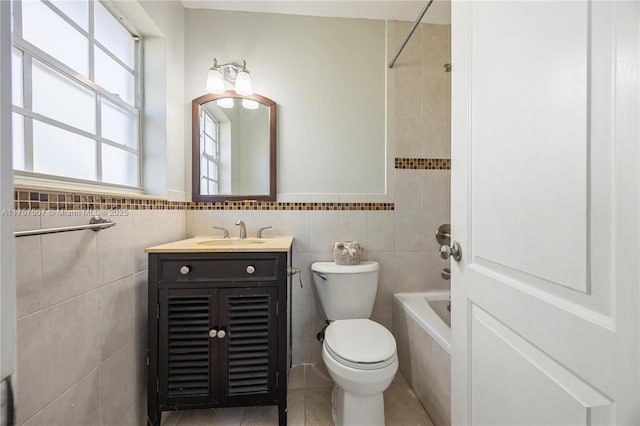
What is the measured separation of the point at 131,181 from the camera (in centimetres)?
147

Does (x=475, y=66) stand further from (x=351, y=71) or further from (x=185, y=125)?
(x=185, y=125)

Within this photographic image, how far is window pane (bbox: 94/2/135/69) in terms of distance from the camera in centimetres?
123

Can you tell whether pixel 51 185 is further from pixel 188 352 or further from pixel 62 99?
pixel 188 352

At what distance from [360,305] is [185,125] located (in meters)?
1.68

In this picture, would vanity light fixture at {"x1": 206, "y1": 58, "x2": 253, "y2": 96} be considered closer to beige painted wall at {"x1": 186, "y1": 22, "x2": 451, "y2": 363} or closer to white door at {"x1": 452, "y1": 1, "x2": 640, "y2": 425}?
beige painted wall at {"x1": 186, "y1": 22, "x2": 451, "y2": 363}

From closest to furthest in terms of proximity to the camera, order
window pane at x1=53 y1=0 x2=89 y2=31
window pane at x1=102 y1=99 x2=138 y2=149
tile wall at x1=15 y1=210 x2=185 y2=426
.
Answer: tile wall at x1=15 y1=210 x2=185 y2=426
window pane at x1=53 y1=0 x2=89 y2=31
window pane at x1=102 y1=99 x2=138 y2=149

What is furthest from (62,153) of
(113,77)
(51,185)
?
(113,77)

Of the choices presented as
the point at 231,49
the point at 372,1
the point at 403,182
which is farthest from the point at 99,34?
the point at 403,182

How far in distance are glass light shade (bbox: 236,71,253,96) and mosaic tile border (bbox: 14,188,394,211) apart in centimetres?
Answer: 74

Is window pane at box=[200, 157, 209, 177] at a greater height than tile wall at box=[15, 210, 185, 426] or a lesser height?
greater

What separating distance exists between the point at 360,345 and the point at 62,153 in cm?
151

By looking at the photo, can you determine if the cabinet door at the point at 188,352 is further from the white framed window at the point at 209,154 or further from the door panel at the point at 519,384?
the door panel at the point at 519,384

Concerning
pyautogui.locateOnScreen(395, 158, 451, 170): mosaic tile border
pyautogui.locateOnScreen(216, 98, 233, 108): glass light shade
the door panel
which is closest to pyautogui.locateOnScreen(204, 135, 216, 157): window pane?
pyautogui.locateOnScreen(216, 98, 233, 108): glass light shade

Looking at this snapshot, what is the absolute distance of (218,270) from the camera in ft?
4.08
